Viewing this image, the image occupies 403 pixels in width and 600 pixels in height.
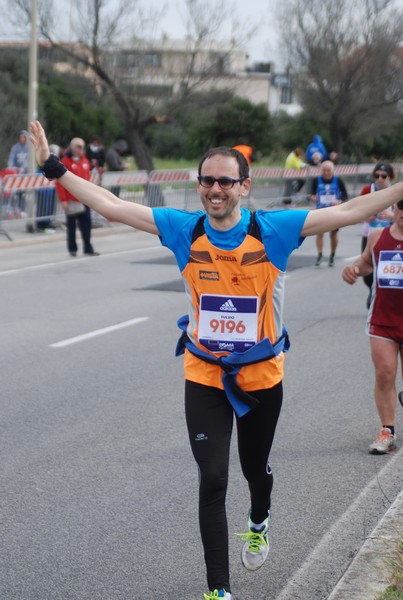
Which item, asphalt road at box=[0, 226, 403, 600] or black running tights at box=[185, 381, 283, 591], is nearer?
black running tights at box=[185, 381, 283, 591]

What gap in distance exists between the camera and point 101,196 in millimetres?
4707

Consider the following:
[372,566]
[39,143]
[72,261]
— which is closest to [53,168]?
[39,143]

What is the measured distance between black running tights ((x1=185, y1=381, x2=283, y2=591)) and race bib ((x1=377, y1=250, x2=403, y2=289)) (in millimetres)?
2655

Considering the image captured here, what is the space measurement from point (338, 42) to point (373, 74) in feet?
6.20

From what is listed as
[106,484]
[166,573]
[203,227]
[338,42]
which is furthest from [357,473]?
[338,42]

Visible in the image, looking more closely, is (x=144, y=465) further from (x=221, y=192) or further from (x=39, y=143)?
(x=221, y=192)

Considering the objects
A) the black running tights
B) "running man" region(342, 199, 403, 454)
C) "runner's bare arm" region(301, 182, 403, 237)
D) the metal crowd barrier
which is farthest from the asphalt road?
the metal crowd barrier

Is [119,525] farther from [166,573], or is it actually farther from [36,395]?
[36,395]

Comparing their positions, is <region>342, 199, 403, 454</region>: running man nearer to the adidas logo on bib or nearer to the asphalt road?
the asphalt road

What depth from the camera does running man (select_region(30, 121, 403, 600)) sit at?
436 centimetres

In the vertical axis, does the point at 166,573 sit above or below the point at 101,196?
below

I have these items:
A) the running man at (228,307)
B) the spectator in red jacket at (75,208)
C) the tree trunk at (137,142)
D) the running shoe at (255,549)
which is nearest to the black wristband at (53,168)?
the running man at (228,307)

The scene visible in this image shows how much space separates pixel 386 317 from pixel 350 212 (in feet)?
8.74

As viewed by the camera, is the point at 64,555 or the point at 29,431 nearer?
the point at 64,555
